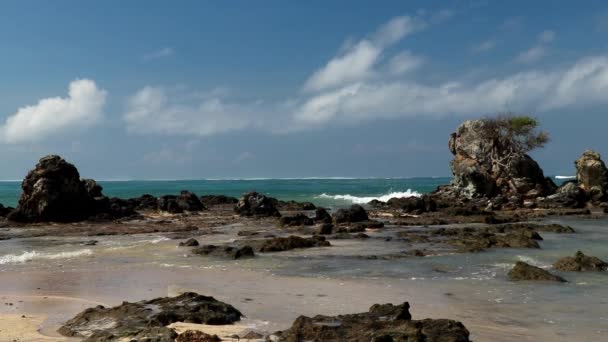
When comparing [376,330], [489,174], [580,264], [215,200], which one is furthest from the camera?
[215,200]

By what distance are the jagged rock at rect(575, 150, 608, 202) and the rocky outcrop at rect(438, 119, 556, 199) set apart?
15.0ft

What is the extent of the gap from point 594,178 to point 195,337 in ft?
167

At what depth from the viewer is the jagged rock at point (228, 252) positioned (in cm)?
1908

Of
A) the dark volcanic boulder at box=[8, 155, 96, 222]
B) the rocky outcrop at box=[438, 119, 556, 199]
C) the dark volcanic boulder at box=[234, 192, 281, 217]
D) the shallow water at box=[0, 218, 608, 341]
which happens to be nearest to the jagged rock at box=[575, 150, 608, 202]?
the rocky outcrop at box=[438, 119, 556, 199]

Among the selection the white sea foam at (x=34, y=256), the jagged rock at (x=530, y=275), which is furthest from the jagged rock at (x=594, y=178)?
the white sea foam at (x=34, y=256)

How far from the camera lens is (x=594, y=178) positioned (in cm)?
5097

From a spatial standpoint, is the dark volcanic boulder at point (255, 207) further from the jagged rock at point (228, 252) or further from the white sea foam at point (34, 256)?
the jagged rock at point (228, 252)

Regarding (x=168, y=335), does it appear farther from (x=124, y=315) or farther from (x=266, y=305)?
(x=266, y=305)

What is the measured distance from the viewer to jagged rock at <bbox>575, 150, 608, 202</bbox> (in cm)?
5050

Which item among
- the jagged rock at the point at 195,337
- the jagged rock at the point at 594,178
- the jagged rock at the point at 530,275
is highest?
the jagged rock at the point at 594,178

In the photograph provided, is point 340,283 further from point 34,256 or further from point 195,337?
point 34,256

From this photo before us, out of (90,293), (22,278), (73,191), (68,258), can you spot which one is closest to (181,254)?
(68,258)

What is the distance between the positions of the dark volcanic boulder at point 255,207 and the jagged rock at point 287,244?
19.4 meters

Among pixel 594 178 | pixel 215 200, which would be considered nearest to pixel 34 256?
pixel 215 200
